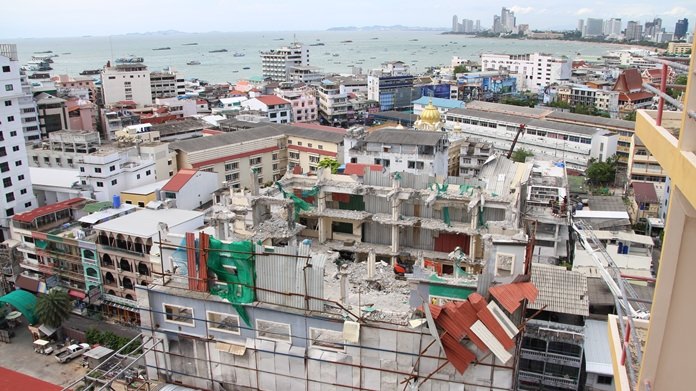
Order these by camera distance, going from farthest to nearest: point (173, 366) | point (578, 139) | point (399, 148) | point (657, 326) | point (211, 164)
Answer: point (578, 139), point (211, 164), point (399, 148), point (173, 366), point (657, 326)

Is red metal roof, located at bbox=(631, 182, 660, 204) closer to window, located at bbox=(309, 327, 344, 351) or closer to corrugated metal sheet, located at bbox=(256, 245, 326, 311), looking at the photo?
window, located at bbox=(309, 327, 344, 351)

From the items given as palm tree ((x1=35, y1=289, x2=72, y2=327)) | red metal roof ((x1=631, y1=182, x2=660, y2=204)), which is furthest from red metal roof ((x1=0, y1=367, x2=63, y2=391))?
red metal roof ((x1=631, y1=182, x2=660, y2=204))

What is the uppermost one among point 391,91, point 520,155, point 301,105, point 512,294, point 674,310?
point 674,310

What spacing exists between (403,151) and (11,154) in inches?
767

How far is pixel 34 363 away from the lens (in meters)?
19.7

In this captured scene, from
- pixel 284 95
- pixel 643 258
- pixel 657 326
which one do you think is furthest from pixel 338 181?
pixel 284 95

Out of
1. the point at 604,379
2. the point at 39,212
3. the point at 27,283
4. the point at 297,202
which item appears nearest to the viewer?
the point at 604,379

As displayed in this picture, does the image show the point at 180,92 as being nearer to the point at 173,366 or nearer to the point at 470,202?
the point at 470,202

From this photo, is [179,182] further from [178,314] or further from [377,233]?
[178,314]

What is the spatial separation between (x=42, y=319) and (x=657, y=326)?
2165 centimetres

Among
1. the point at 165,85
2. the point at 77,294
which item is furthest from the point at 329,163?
the point at 165,85

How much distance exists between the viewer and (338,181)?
1773cm

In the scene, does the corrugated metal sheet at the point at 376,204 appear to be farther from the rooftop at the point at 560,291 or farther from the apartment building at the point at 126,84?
the apartment building at the point at 126,84

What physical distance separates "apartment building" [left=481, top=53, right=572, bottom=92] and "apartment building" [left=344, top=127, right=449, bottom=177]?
51.6m
